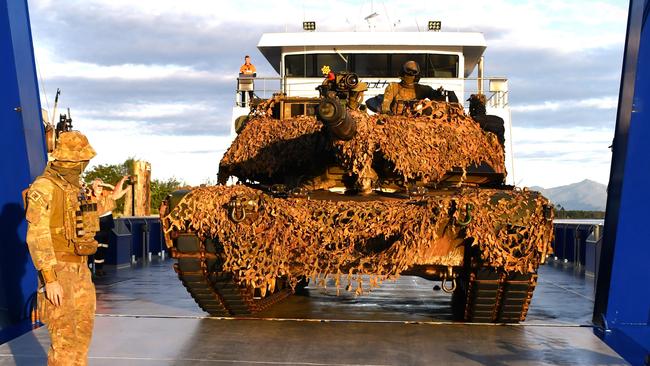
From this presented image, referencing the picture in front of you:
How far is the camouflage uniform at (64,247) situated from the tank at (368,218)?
213 centimetres

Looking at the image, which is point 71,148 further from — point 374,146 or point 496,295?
point 496,295

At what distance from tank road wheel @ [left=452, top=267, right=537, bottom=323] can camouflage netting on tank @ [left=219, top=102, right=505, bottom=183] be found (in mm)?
1151

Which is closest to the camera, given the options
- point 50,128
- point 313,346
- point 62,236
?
point 62,236

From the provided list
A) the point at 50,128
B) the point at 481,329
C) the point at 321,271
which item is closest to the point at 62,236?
the point at 321,271

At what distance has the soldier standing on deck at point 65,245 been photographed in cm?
476

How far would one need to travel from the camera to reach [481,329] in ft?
25.7

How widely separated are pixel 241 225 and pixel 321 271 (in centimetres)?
79

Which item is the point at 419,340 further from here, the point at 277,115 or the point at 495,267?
the point at 277,115

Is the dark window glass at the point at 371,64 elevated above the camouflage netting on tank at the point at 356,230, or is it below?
above

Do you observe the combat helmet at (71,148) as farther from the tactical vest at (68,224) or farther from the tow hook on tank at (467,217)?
the tow hook on tank at (467,217)

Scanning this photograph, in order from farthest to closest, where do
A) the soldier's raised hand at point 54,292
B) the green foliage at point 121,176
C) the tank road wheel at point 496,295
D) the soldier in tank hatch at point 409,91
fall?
the green foliage at point 121,176 < the soldier in tank hatch at point 409,91 < the tank road wheel at point 496,295 < the soldier's raised hand at point 54,292

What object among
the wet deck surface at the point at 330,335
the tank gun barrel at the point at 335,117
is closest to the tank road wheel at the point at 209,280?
the wet deck surface at the point at 330,335

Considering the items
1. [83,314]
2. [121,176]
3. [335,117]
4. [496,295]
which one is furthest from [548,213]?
[121,176]

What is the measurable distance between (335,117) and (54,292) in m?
2.86
